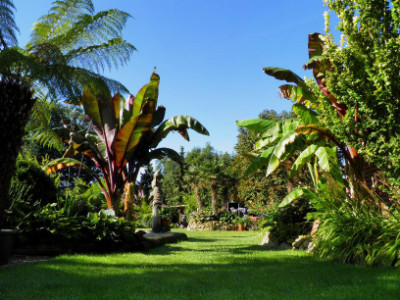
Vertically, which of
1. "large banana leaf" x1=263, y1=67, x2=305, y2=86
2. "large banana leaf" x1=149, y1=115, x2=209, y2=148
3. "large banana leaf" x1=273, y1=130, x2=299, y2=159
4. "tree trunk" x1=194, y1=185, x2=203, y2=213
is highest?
"large banana leaf" x1=263, y1=67, x2=305, y2=86

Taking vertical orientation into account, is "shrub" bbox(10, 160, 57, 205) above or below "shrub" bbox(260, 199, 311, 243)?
above

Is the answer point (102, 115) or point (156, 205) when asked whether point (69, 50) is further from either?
point (156, 205)

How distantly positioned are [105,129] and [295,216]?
6968mm

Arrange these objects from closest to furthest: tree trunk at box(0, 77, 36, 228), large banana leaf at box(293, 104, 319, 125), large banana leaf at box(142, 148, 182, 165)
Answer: tree trunk at box(0, 77, 36, 228) < large banana leaf at box(293, 104, 319, 125) < large banana leaf at box(142, 148, 182, 165)

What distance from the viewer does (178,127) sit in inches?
481

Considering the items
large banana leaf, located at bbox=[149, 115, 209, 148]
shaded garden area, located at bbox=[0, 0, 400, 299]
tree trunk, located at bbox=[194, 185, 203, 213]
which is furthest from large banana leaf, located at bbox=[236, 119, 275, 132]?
tree trunk, located at bbox=[194, 185, 203, 213]

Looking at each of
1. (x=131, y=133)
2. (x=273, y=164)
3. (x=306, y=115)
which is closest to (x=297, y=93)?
(x=306, y=115)

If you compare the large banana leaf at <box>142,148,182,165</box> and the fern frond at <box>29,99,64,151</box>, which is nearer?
the fern frond at <box>29,99,64,151</box>

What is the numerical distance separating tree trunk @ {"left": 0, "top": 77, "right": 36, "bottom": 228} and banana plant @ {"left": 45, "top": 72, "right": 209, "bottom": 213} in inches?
233

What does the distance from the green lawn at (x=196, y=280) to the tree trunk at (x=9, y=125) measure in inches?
52.0

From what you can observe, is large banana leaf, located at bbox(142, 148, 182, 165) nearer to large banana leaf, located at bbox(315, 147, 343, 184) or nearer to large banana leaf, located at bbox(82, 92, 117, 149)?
large banana leaf, located at bbox(82, 92, 117, 149)

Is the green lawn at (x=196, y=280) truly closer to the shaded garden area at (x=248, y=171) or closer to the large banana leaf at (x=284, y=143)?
the shaded garden area at (x=248, y=171)

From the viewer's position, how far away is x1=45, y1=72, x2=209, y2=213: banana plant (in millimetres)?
11250

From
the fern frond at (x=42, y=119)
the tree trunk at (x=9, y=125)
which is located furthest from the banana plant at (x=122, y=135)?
the tree trunk at (x=9, y=125)
